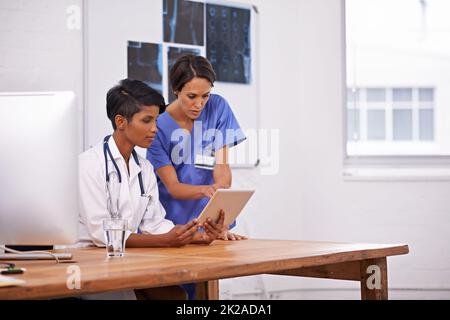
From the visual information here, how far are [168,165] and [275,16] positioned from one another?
1.98 meters

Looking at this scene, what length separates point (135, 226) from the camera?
8.31 ft

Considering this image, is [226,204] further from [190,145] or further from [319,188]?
[319,188]

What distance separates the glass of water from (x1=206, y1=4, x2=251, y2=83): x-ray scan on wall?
2491mm

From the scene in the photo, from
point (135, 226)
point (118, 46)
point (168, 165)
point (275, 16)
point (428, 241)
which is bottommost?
point (428, 241)

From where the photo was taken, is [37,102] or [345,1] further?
[345,1]

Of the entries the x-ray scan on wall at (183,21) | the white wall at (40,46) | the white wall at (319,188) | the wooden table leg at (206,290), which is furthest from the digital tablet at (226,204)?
the white wall at (319,188)

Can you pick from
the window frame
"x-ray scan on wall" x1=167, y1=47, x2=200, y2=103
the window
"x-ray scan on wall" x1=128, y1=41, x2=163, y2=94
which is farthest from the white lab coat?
the window

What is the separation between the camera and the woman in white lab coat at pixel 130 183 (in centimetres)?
233

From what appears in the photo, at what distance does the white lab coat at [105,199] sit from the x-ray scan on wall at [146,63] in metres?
1.39

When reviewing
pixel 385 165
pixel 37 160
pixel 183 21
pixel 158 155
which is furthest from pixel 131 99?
pixel 385 165

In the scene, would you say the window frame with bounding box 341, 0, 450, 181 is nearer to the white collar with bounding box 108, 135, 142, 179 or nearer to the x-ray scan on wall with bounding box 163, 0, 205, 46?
the x-ray scan on wall with bounding box 163, 0, 205, 46

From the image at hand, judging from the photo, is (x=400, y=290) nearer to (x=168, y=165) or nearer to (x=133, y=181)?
(x=168, y=165)

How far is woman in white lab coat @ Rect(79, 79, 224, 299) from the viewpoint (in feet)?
7.66

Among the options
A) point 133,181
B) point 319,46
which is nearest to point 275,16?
point 319,46
